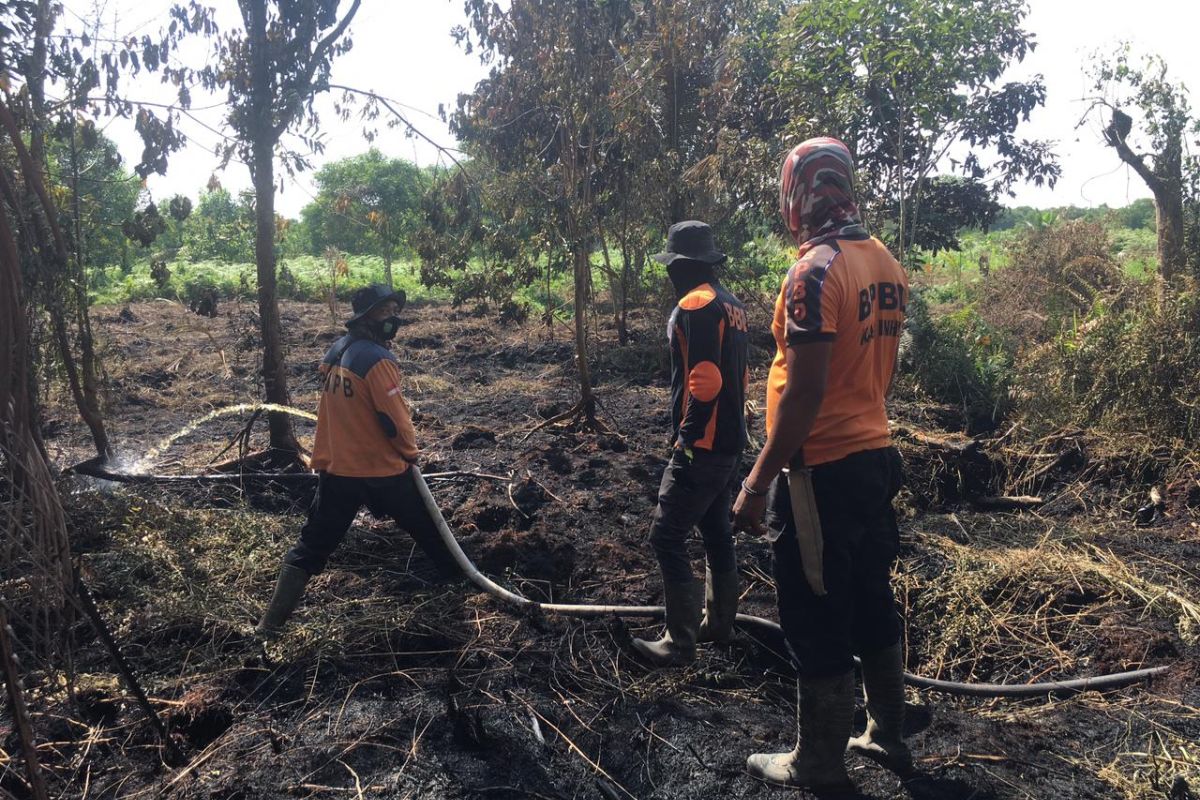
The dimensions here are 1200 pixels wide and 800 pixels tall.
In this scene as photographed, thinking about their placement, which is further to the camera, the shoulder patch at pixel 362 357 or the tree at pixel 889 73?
the tree at pixel 889 73

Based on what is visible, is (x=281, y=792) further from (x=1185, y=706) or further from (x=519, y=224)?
(x=519, y=224)

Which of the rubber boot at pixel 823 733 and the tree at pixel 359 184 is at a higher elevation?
the tree at pixel 359 184

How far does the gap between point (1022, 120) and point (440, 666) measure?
12.8 metres

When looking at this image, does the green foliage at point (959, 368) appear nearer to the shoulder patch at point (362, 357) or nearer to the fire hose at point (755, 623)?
the fire hose at point (755, 623)

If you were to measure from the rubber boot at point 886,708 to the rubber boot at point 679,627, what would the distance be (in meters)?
0.94

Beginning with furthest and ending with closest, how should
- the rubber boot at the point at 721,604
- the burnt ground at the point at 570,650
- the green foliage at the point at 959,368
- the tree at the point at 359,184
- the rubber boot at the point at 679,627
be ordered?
the tree at the point at 359,184, the green foliage at the point at 959,368, the rubber boot at the point at 721,604, the rubber boot at the point at 679,627, the burnt ground at the point at 570,650

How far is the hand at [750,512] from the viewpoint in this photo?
2865 millimetres

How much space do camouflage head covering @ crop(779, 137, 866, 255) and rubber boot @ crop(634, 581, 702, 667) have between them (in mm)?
1687

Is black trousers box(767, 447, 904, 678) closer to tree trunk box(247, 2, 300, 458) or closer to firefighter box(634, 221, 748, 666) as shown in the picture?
firefighter box(634, 221, 748, 666)

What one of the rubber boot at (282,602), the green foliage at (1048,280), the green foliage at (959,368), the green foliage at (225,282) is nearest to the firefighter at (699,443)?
the rubber boot at (282,602)

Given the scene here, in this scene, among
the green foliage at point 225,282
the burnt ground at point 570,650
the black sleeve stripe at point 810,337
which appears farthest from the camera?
the green foliage at point 225,282

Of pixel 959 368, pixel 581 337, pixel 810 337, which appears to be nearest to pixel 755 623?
pixel 810 337

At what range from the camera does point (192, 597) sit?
4457 mm

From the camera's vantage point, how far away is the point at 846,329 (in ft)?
8.95
